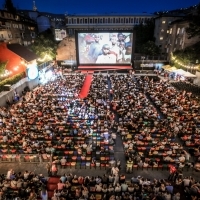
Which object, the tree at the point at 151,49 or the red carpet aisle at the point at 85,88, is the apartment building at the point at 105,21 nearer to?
the tree at the point at 151,49

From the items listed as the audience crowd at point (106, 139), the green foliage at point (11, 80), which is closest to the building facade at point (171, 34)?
the audience crowd at point (106, 139)

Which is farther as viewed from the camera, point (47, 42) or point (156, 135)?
point (47, 42)

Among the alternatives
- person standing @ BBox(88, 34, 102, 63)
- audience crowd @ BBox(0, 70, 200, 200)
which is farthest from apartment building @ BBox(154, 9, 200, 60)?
audience crowd @ BBox(0, 70, 200, 200)

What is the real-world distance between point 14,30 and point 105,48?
21.2 m

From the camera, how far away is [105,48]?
40781 mm

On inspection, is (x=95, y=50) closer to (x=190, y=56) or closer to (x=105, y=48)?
(x=105, y=48)

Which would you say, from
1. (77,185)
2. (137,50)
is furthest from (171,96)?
(137,50)

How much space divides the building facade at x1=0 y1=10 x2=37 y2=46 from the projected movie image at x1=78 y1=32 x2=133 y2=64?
48.6 feet

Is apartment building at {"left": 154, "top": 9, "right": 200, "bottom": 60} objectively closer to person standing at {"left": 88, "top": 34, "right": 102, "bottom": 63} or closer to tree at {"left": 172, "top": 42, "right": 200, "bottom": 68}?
tree at {"left": 172, "top": 42, "right": 200, "bottom": 68}

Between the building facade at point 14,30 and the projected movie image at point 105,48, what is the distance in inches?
583

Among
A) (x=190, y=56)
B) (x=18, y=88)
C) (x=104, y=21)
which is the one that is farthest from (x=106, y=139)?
(x=104, y=21)

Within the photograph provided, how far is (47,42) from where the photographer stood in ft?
155

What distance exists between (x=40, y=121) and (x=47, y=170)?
6308 mm

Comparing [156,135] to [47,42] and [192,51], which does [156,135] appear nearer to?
[192,51]
